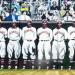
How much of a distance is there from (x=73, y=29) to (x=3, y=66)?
9.78 ft

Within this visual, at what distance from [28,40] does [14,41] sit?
0.54m

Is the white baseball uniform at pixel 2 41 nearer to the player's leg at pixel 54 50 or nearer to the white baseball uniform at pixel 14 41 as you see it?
the white baseball uniform at pixel 14 41

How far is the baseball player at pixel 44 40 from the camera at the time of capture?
41.1 feet

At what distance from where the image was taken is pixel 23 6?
12.6m

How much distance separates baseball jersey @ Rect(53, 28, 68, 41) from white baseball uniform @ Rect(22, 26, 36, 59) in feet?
2.59

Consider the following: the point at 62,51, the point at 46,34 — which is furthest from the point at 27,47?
the point at 62,51

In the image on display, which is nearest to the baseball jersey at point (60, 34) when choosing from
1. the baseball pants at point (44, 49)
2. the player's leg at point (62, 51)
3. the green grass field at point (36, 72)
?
the player's leg at point (62, 51)

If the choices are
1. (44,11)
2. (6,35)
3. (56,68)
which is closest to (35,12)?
(44,11)

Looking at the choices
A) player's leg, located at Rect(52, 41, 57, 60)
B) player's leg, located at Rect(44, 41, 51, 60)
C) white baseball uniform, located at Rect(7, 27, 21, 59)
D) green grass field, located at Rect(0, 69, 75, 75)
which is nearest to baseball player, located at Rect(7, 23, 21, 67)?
white baseball uniform, located at Rect(7, 27, 21, 59)

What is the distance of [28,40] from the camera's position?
1263 centimetres

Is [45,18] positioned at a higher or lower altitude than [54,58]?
higher

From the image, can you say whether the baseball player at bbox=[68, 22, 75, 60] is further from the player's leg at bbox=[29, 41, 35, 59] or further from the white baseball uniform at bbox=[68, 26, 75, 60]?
the player's leg at bbox=[29, 41, 35, 59]

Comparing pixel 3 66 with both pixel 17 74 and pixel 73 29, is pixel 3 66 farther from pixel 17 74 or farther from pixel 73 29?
pixel 73 29

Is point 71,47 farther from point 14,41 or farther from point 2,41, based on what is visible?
point 2,41
